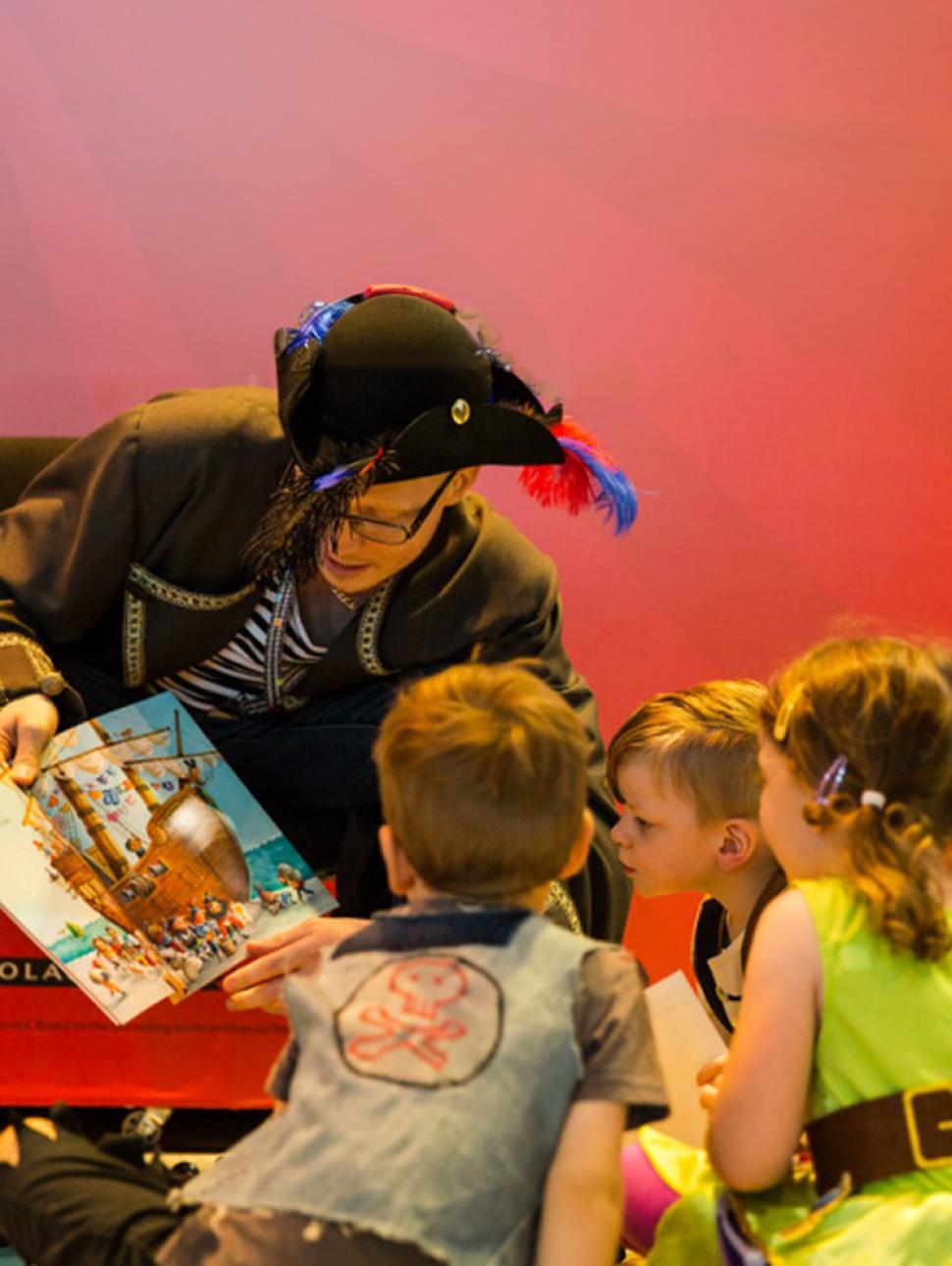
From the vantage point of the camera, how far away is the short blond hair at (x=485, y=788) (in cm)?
120

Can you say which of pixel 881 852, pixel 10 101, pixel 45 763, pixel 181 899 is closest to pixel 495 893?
pixel 881 852

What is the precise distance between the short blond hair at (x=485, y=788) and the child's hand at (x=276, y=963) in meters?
0.43

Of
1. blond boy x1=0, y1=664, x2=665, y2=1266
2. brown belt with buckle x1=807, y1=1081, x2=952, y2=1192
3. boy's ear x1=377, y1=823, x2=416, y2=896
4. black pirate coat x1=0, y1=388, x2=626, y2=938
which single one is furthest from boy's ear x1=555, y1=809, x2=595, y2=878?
black pirate coat x1=0, y1=388, x2=626, y2=938

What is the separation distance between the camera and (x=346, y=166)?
7.86 feet

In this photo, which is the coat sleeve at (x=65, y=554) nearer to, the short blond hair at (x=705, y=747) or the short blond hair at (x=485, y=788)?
the short blond hair at (x=705, y=747)

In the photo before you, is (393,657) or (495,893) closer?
(495,893)

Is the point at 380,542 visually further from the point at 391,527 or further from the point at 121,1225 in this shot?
the point at 121,1225

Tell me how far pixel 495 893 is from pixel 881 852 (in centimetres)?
32

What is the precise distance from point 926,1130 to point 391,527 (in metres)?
0.85

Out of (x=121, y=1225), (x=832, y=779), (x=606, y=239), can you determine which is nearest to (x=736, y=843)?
(x=832, y=779)

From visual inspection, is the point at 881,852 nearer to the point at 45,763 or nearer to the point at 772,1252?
the point at 772,1252

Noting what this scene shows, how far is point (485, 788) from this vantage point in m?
1.20

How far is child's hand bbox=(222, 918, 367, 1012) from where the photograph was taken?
1631mm

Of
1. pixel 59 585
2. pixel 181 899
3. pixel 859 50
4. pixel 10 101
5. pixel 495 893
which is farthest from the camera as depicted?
pixel 859 50
